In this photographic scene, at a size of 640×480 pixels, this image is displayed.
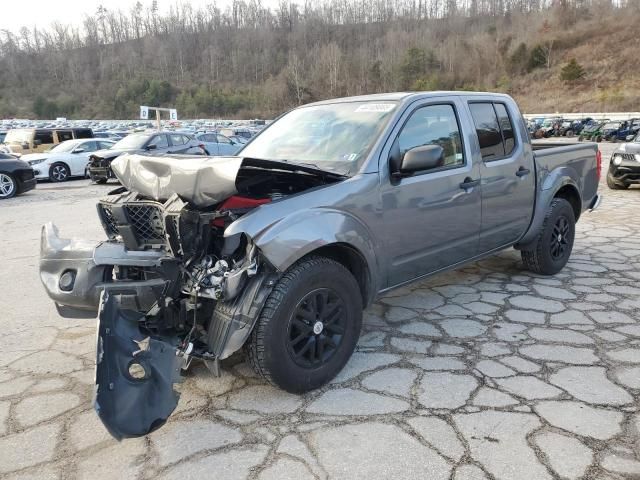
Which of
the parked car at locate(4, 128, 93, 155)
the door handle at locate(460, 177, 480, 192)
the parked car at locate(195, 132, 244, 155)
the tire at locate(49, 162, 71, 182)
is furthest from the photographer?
the parked car at locate(4, 128, 93, 155)

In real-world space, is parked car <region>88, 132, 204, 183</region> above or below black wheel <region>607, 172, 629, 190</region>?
above

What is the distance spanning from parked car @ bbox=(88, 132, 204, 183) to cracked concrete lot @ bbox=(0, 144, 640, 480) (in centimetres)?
1092

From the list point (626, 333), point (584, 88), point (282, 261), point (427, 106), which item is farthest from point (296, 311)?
point (584, 88)

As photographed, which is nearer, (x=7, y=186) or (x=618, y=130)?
(x=7, y=186)

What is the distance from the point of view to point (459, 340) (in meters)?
3.85

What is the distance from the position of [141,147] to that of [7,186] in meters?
4.08

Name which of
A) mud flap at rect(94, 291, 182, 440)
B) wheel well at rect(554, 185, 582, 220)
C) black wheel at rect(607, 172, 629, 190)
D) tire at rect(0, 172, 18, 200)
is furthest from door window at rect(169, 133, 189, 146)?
mud flap at rect(94, 291, 182, 440)

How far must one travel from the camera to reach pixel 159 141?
16.4 metres

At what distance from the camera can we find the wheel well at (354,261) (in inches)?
129

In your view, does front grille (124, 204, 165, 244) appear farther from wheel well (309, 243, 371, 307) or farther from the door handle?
the door handle

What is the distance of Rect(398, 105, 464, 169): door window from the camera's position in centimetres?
372

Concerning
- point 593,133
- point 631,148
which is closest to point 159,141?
point 631,148

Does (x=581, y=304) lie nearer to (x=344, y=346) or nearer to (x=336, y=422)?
(x=344, y=346)

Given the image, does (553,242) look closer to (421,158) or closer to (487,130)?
(487,130)
